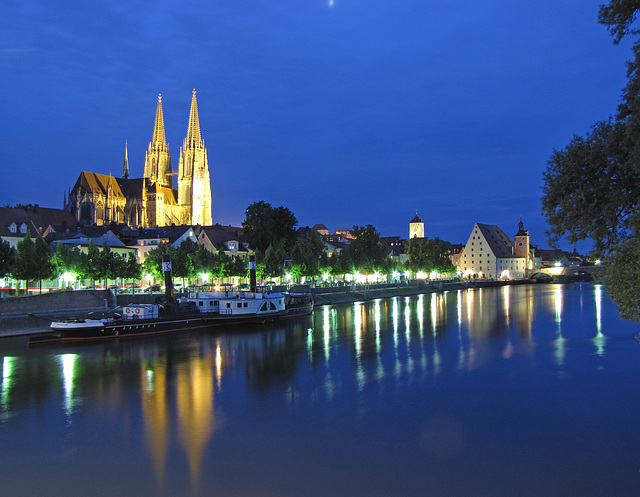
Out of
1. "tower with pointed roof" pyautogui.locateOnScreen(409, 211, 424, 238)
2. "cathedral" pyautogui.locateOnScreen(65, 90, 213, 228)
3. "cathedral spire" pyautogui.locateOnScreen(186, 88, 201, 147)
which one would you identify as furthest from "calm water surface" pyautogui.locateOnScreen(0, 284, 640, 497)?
"cathedral spire" pyautogui.locateOnScreen(186, 88, 201, 147)

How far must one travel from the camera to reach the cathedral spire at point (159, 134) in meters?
181

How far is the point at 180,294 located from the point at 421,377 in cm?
3483

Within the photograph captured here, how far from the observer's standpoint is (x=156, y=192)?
15450cm

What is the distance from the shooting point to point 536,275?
5738 inches

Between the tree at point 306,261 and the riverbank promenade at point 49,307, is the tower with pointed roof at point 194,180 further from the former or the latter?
the riverbank promenade at point 49,307

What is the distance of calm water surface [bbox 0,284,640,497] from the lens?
608 inches

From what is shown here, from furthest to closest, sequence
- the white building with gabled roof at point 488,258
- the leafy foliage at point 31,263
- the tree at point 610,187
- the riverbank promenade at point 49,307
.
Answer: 1. the white building with gabled roof at point 488,258
2. the leafy foliage at point 31,263
3. the riverbank promenade at point 49,307
4. the tree at point 610,187

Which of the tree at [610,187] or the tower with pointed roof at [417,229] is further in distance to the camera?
the tower with pointed roof at [417,229]

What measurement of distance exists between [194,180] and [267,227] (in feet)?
280

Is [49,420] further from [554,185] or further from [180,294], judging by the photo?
[180,294]

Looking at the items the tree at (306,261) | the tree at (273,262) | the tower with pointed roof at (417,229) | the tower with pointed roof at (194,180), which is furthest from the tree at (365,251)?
the tower with pointed roof at (194,180)

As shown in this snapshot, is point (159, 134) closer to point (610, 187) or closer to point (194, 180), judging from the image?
point (194, 180)

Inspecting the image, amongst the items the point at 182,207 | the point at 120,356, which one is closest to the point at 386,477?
the point at 120,356

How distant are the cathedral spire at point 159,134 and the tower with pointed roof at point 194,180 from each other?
38.2ft
